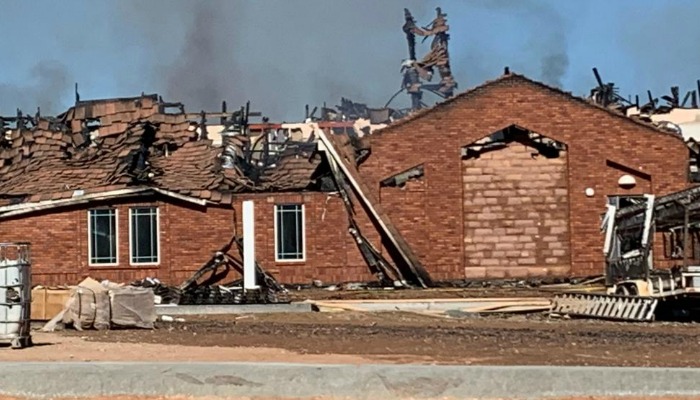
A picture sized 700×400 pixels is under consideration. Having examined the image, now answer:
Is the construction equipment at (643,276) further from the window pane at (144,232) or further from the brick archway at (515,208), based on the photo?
the window pane at (144,232)

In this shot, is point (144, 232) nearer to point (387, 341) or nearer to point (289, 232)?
point (289, 232)

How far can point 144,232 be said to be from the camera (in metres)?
30.2

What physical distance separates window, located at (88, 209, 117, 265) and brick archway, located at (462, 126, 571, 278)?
927 cm

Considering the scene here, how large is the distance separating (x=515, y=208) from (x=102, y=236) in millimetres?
10945

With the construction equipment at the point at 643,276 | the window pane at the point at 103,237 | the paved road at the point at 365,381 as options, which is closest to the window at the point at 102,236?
the window pane at the point at 103,237

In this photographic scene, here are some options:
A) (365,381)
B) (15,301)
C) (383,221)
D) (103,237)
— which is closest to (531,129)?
(383,221)

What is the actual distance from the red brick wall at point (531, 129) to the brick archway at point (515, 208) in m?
0.27

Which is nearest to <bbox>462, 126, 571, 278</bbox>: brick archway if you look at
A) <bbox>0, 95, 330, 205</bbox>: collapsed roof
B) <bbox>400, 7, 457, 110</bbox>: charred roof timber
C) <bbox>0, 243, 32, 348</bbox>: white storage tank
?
<bbox>0, 95, 330, 205</bbox>: collapsed roof

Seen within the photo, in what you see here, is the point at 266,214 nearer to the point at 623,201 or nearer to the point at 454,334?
the point at 623,201

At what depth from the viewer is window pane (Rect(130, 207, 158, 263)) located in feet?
99.0

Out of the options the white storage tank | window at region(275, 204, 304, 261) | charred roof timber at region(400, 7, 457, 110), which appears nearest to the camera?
the white storage tank

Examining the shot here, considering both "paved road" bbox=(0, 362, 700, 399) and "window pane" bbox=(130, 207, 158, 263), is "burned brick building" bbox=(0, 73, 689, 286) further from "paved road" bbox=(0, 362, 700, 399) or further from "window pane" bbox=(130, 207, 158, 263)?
"paved road" bbox=(0, 362, 700, 399)

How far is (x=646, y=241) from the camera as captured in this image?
22.5 metres

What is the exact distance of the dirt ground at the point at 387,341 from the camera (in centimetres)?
1391
